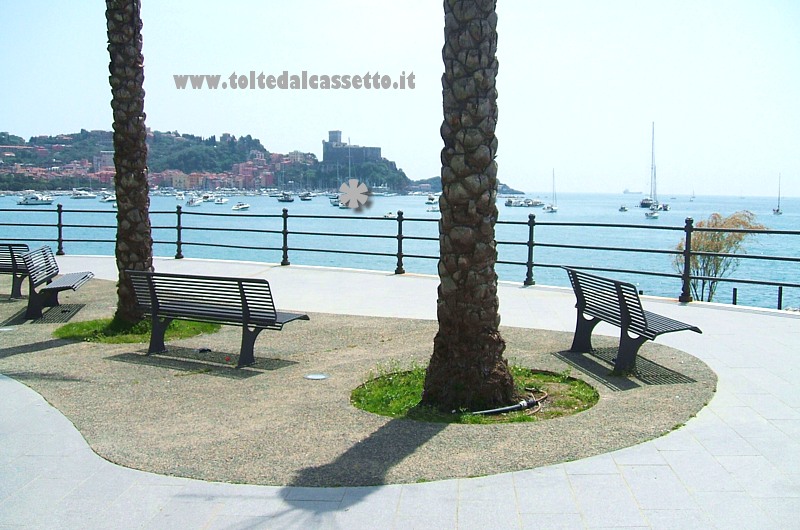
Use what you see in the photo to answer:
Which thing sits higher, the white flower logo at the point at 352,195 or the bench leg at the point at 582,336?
the white flower logo at the point at 352,195

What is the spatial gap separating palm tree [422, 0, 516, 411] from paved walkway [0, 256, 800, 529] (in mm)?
1373

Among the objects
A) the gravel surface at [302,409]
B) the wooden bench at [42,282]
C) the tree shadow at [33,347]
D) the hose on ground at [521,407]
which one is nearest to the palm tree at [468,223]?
the hose on ground at [521,407]

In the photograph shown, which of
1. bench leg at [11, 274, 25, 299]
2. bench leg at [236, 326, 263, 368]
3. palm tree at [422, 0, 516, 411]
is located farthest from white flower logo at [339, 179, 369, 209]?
palm tree at [422, 0, 516, 411]

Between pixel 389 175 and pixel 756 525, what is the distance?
115 ft

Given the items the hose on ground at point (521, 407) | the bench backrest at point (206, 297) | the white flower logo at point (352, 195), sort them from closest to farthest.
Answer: the hose on ground at point (521, 407) → the bench backrest at point (206, 297) → the white flower logo at point (352, 195)

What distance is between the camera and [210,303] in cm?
807

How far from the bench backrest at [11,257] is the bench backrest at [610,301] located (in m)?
7.97

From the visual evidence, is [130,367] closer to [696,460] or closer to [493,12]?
[493,12]

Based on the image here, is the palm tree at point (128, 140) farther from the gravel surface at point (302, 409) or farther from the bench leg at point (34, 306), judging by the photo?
the bench leg at point (34, 306)

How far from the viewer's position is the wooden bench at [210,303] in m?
7.70

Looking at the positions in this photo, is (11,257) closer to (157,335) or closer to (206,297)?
(157,335)

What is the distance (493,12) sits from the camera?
5.86m

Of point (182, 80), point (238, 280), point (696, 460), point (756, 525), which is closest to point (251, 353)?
Result: point (238, 280)

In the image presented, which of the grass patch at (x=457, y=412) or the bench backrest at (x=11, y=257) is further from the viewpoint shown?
the bench backrest at (x=11, y=257)
